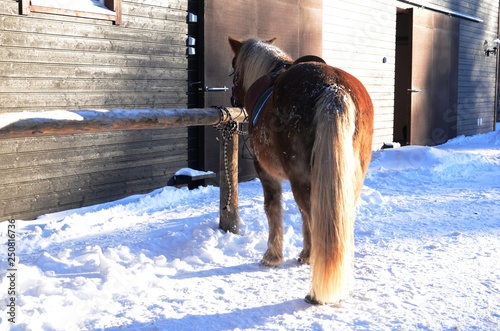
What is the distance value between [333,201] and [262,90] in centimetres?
143

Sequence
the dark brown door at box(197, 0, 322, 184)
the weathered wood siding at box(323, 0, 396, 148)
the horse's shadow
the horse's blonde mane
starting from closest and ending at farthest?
the horse's shadow → the horse's blonde mane → the dark brown door at box(197, 0, 322, 184) → the weathered wood siding at box(323, 0, 396, 148)

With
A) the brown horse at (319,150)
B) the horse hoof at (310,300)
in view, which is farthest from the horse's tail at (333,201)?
the horse hoof at (310,300)

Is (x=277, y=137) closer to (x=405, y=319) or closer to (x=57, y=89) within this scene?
(x=405, y=319)

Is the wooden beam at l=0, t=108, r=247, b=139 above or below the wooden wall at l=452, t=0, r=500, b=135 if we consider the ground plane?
below

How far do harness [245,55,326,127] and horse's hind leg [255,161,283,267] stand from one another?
50 centimetres

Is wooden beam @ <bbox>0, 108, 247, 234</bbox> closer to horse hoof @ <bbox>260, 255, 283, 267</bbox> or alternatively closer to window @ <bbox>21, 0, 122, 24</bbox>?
horse hoof @ <bbox>260, 255, 283, 267</bbox>

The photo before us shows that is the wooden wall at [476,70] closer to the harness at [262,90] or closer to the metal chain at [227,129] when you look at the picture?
the metal chain at [227,129]

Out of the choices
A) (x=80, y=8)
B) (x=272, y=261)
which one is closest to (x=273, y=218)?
(x=272, y=261)

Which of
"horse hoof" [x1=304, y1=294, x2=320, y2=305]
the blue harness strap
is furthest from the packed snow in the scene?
"horse hoof" [x1=304, y1=294, x2=320, y2=305]

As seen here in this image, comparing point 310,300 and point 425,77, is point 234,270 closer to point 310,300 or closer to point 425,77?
point 310,300

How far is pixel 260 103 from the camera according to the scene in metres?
4.68

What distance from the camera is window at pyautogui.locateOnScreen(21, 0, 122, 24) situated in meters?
6.50

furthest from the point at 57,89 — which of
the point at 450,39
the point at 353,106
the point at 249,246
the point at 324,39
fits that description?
the point at 450,39

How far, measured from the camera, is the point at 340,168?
3.67m
